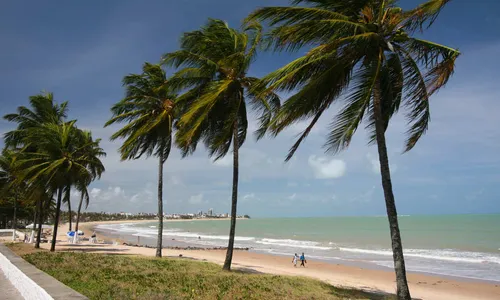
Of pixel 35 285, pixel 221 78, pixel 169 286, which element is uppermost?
pixel 221 78

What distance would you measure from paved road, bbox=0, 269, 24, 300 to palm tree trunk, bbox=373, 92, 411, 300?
23.5ft

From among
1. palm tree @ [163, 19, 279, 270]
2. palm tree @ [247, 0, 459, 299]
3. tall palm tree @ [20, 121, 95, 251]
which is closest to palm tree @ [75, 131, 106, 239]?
tall palm tree @ [20, 121, 95, 251]

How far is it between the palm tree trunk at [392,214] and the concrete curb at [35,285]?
19.6 ft

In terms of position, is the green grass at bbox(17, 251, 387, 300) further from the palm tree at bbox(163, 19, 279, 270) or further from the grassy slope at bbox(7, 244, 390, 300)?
the palm tree at bbox(163, 19, 279, 270)

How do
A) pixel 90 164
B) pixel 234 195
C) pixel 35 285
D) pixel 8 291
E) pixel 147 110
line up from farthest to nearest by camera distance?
pixel 90 164 → pixel 147 110 → pixel 234 195 → pixel 8 291 → pixel 35 285

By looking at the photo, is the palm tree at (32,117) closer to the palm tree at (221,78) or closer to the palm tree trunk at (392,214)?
the palm tree at (221,78)

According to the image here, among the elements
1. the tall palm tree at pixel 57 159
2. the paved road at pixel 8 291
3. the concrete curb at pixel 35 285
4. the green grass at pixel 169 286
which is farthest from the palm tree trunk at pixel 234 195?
the tall palm tree at pixel 57 159

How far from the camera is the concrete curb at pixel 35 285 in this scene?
5.00m

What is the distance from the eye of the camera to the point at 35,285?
565 centimetres

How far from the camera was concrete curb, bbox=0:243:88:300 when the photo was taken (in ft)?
16.4

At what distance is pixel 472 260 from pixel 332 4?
2555 cm

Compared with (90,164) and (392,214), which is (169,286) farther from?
(90,164)

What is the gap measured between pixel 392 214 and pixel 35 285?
6.63m

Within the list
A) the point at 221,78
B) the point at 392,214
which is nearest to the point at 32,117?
the point at 221,78
